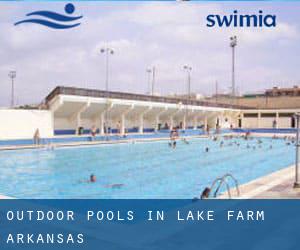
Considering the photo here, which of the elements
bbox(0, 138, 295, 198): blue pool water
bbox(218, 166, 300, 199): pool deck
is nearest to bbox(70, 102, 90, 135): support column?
bbox(0, 138, 295, 198): blue pool water

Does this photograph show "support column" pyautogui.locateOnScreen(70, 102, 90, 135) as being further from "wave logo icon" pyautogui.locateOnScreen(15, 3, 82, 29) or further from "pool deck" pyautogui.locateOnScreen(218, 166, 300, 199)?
"pool deck" pyautogui.locateOnScreen(218, 166, 300, 199)

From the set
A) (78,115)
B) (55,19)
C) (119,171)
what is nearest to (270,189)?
(119,171)

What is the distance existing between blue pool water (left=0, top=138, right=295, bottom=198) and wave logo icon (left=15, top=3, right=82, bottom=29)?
22.3 ft

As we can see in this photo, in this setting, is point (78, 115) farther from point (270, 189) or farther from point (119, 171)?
→ point (270, 189)

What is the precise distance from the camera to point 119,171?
44.8 ft

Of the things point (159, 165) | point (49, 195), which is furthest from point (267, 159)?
point (49, 195)

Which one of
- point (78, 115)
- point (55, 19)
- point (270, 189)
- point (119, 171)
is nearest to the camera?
point (270, 189)

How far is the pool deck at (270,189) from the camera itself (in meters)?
7.01

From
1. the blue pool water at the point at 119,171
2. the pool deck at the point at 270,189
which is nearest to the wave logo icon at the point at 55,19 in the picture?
the blue pool water at the point at 119,171

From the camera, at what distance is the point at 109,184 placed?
11.2 meters

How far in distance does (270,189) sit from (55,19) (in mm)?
16071

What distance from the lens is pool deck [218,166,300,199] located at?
7.01 metres

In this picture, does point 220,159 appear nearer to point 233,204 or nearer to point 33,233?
point 233,204

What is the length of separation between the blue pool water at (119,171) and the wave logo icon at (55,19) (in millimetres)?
6790
